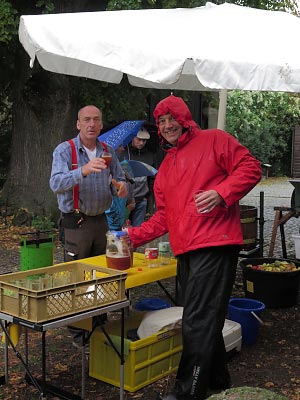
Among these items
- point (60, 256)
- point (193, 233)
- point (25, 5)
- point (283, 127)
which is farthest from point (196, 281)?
point (283, 127)

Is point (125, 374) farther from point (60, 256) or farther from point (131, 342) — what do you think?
point (60, 256)

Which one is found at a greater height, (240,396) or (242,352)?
(240,396)

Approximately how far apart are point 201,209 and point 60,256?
5.69 metres

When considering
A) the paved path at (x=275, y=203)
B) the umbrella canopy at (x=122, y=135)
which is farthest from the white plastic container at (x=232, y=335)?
the paved path at (x=275, y=203)

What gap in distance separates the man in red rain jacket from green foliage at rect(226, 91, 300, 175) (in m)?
18.0

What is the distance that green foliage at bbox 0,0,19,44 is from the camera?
9.10 metres

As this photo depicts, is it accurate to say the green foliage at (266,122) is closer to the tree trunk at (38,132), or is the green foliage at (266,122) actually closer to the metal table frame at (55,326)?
the tree trunk at (38,132)

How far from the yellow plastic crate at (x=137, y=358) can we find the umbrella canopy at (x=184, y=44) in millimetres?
1778

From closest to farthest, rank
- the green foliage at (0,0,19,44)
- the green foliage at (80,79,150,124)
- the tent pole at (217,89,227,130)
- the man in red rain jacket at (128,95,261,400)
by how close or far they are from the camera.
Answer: the man in red rain jacket at (128,95,261,400)
the tent pole at (217,89,227,130)
the green foliage at (0,0,19,44)
the green foliage at (80,79,150,124)

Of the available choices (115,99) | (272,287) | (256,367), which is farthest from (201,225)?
(115,99)

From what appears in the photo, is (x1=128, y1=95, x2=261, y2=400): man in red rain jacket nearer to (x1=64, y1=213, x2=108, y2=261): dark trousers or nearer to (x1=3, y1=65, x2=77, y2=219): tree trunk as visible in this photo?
(x1=64, y1=213, x2=108, y2=261): dark trousers

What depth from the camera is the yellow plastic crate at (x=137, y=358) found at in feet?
13.5

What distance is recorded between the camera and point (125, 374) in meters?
4.16

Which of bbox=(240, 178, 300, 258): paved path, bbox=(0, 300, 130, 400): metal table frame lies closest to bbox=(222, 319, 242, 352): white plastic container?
bbox=(0, 300, 130, 400): metal table frame
